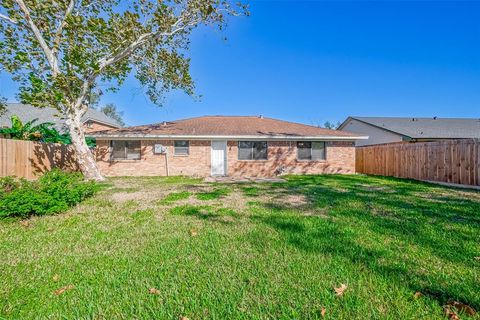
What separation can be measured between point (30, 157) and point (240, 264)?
12362mm

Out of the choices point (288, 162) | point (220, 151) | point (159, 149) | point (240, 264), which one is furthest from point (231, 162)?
point (240, 264)

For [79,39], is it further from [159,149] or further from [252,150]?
[252,150]

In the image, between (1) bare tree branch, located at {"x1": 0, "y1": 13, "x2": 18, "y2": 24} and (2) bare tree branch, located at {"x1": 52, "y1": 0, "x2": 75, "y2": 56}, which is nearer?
(1) bare tree branch, located at {"x1": 0, "y1": 13, "x2": 18, "y2": 24}

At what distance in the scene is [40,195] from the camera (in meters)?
4.77

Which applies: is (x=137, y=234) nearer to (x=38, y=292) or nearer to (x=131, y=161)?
(x=38, y=292)

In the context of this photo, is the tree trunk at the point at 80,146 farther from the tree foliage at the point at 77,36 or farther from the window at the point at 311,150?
the window at the point at 311,150

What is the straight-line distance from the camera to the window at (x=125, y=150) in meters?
13.7

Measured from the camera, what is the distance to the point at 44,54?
33.4 ft

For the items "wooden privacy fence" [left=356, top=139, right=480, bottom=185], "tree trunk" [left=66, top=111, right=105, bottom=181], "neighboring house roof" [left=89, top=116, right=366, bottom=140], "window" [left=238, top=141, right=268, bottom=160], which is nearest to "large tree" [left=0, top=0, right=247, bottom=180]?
"tree trunk" [left=66, top=111, right=105, bottom=181]

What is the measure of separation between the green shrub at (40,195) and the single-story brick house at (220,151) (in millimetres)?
7968

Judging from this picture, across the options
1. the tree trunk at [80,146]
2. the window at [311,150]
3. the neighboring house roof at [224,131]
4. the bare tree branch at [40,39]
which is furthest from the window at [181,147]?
the window at [311,150]

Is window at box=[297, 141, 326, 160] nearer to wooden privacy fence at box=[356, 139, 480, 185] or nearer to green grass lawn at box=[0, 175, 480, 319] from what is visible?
wooden privacy fence at box=[356, 139, 480, 185]

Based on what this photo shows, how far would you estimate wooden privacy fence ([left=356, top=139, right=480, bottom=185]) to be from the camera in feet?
29.8

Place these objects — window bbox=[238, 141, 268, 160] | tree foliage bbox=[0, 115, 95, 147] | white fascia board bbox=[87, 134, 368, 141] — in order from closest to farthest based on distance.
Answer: tree foliage bbox=[0, 115, 95, 147] → white fascia board bbox=[87, 134, 368, 141] → window bbox=[238, 141, 268, 160]
